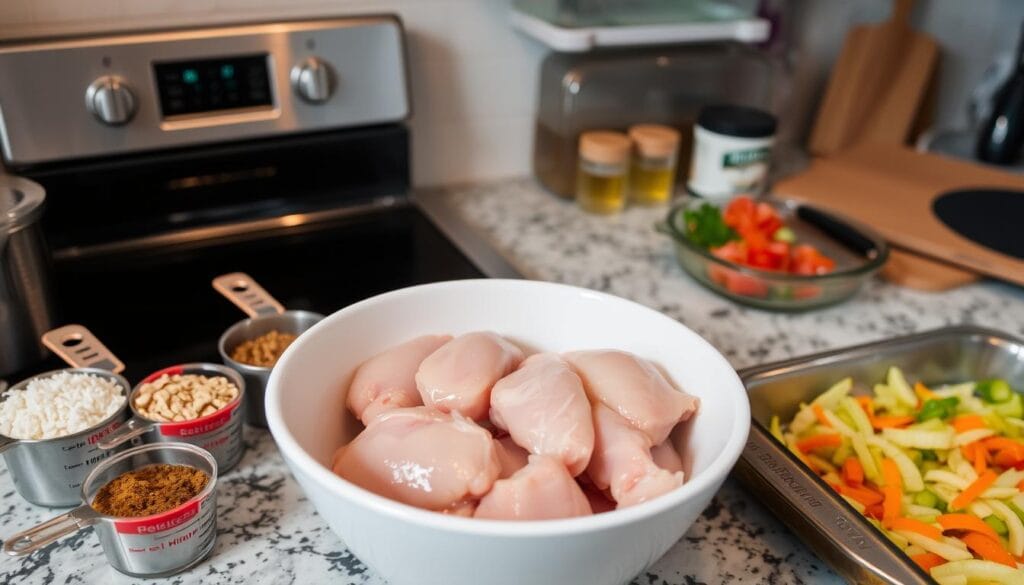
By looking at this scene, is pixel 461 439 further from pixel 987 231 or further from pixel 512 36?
pixel 987 231

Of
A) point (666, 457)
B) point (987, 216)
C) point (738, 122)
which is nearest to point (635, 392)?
point (666, 457)

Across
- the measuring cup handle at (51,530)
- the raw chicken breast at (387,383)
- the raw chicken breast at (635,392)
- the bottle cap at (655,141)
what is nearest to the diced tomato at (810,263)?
the bottle cap at (655,141)

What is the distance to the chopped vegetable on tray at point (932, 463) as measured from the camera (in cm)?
70

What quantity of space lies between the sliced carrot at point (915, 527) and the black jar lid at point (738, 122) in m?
0.65

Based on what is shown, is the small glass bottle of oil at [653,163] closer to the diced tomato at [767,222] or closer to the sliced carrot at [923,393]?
the diced tomato at [767,222]

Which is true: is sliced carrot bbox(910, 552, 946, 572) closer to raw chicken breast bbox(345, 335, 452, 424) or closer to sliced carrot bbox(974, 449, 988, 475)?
sliced carrot bbox(974, 449, 988, 475)

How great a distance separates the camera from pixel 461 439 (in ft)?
1.88

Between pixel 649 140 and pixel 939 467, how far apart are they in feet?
2.06

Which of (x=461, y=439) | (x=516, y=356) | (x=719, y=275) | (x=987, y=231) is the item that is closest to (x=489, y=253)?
(x=719, y=275)

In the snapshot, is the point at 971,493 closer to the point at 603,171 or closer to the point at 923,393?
the point at 923,393

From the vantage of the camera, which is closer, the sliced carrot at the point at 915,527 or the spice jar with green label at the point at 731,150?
the sliced carrot at the point at 915,527

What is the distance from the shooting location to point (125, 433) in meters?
0.68

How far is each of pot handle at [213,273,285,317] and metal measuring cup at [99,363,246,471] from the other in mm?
119

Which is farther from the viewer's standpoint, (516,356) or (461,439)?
(516,356)
